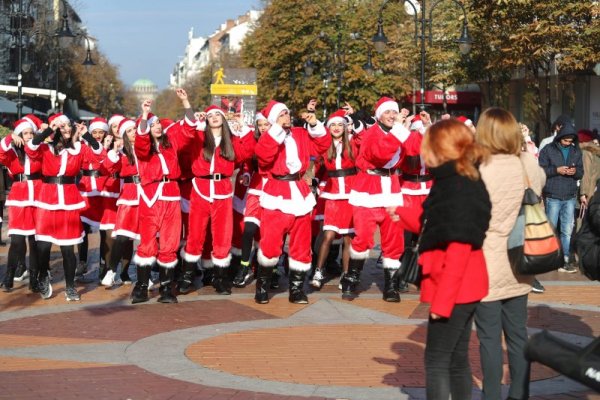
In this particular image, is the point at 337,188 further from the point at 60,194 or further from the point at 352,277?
the point at 60,194

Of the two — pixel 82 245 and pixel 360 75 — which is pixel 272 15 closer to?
pixel 360 75

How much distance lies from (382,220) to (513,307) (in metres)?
5.30

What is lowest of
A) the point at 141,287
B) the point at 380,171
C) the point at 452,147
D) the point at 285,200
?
the point at 141,287

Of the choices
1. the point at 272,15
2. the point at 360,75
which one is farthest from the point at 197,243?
the point at 272,15

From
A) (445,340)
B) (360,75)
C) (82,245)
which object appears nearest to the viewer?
(445,340)

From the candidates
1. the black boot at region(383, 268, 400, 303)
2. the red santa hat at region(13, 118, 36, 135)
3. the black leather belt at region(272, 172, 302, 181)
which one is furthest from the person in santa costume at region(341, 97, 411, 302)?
A: the red santa hat at region(13, 118, 36, 135)

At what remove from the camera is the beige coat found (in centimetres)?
646

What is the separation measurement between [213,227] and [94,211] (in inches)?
83.8

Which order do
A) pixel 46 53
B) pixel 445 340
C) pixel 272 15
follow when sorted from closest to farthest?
pixel 445 340 → pixel 272 15 → pixel 46 53

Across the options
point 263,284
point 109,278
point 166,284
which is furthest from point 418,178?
point 109,278

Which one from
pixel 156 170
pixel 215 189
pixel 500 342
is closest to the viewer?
pixel 500 342

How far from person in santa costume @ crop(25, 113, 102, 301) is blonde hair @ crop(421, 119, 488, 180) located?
659cm

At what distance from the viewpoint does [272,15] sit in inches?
2261

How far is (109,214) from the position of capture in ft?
44.7
